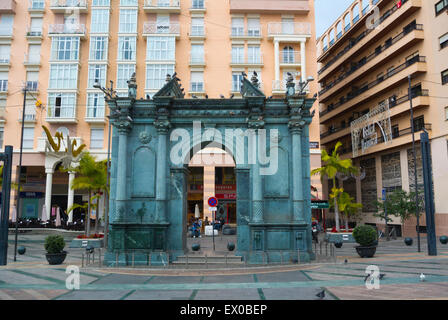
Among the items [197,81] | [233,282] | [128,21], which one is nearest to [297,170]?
[233,282]

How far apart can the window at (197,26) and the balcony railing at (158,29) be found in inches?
71.8

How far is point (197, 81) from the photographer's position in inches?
1649

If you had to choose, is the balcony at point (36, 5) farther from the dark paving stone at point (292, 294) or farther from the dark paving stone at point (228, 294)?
the dark paving stone at point (292, 294)

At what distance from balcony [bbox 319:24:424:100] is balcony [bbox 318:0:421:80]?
1382 mm

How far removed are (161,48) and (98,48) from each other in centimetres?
755

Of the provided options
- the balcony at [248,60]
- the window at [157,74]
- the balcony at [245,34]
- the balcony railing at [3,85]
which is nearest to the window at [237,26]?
the balcony at [245,34]

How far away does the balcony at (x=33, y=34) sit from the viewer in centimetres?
4241

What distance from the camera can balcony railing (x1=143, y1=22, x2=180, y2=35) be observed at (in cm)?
4197

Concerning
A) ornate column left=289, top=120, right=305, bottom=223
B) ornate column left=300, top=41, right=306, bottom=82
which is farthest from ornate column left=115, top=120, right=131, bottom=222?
ornate column left=300, top=41, right=306, bottom=82

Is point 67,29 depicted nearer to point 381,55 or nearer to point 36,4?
point 36,4

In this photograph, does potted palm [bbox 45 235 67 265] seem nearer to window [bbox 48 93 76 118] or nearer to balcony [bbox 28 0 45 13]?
window [bbox 48 93 76 118]
